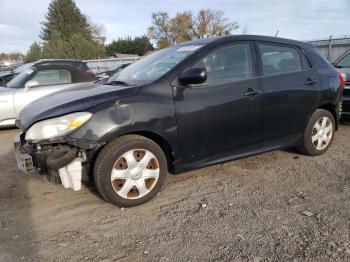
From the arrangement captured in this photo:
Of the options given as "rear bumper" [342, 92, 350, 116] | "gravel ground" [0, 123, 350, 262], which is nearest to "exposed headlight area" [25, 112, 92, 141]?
"gravel ground" [0, 123, 350, 262]

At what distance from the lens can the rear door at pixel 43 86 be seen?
22.9 ft

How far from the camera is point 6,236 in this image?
9.90 ft

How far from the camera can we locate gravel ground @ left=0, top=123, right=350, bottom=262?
8.93 ft

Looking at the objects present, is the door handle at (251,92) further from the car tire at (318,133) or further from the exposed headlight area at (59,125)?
the exposed headlight area at (59,125)

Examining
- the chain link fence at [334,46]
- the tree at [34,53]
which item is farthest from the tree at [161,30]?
the chain link fence at [334,46]

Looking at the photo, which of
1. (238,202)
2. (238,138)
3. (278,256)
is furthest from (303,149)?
(278,256)

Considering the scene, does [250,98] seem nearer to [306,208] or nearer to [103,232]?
[306,208]

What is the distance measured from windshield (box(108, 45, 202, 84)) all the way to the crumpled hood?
337 mm

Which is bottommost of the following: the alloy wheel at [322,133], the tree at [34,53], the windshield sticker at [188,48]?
the alloy wheel at [322,133]

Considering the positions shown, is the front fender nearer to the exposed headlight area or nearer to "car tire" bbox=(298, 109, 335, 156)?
the exposed headlight area

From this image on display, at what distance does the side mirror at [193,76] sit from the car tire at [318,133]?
200cm

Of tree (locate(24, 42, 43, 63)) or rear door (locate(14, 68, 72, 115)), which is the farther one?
tree (locate(24, 42, 43, 63))

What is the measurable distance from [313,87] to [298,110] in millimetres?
407

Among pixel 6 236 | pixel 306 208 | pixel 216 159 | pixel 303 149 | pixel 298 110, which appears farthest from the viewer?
pixel 303 149
